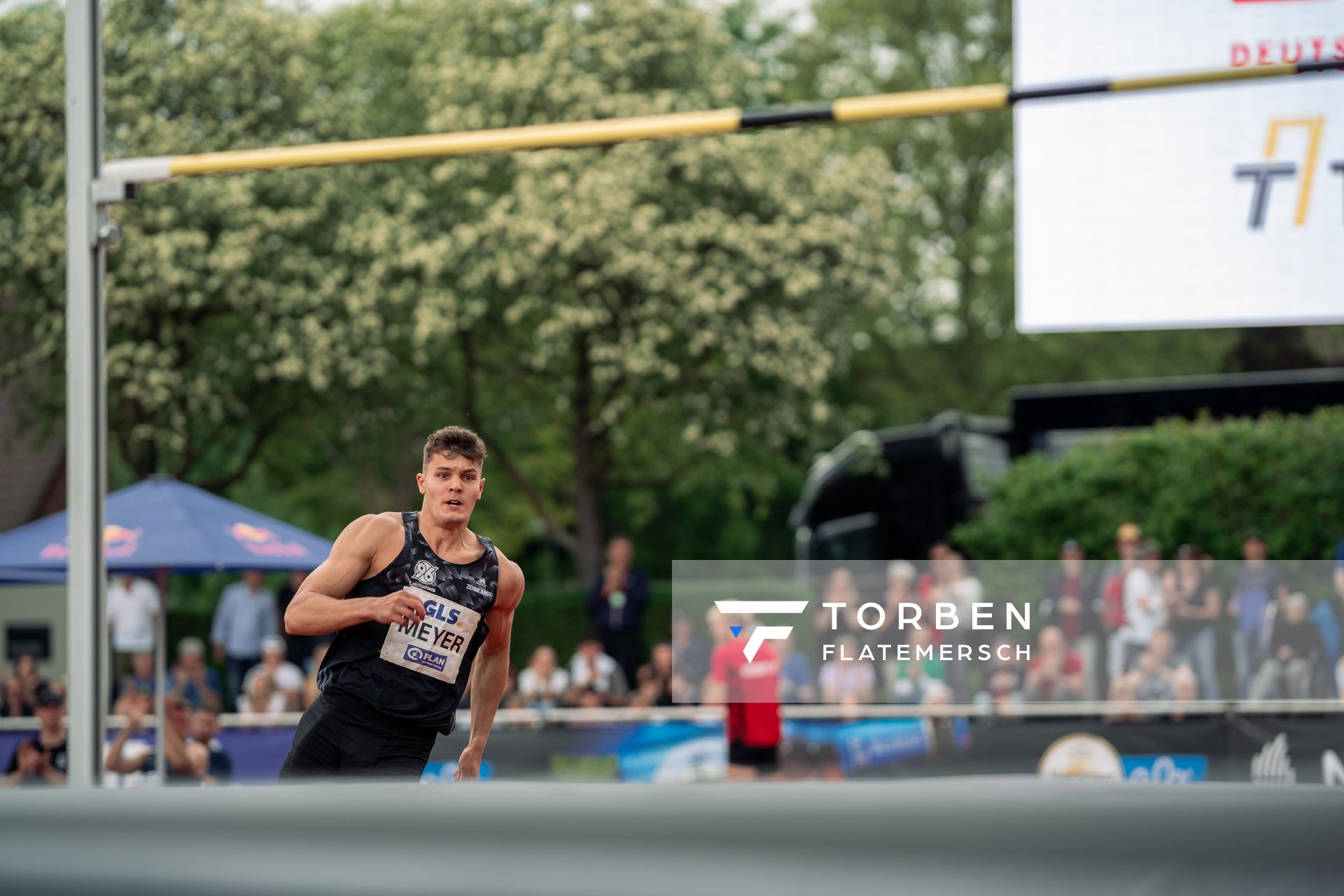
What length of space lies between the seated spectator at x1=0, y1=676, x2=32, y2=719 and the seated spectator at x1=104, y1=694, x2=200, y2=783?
1535mm

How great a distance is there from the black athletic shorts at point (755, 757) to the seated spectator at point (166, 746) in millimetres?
3074

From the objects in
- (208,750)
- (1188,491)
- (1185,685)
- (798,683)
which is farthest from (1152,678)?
(208,750)

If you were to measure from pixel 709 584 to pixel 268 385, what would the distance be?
13.1 m

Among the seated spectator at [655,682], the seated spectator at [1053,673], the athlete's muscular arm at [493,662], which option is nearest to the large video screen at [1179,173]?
the seated spectator at [1053,673]

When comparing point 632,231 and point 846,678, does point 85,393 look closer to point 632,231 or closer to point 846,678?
point 846,678

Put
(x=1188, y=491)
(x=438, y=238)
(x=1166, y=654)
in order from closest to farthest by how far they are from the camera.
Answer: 1. (x=1166, y=654)
2. (x=1188, y=491)
3. (x=438, y=238)

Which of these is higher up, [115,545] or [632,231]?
[632,231]

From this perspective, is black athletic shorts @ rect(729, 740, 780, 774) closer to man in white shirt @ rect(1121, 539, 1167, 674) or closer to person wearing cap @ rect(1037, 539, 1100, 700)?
person wearing cap @ rect(1037, 539, 1100, 700)

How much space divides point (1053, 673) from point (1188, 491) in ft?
18.7

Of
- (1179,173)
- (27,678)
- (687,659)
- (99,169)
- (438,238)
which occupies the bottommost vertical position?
(27,678)

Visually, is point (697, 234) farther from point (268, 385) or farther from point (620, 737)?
point (620, 737)

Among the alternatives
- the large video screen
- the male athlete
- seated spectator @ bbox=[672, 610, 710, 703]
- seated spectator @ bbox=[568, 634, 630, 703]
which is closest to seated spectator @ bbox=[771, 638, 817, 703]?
seated spectator @ bbox=[672, 610, 710, 703]

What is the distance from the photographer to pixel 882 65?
1239 inches

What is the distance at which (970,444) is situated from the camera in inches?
627
